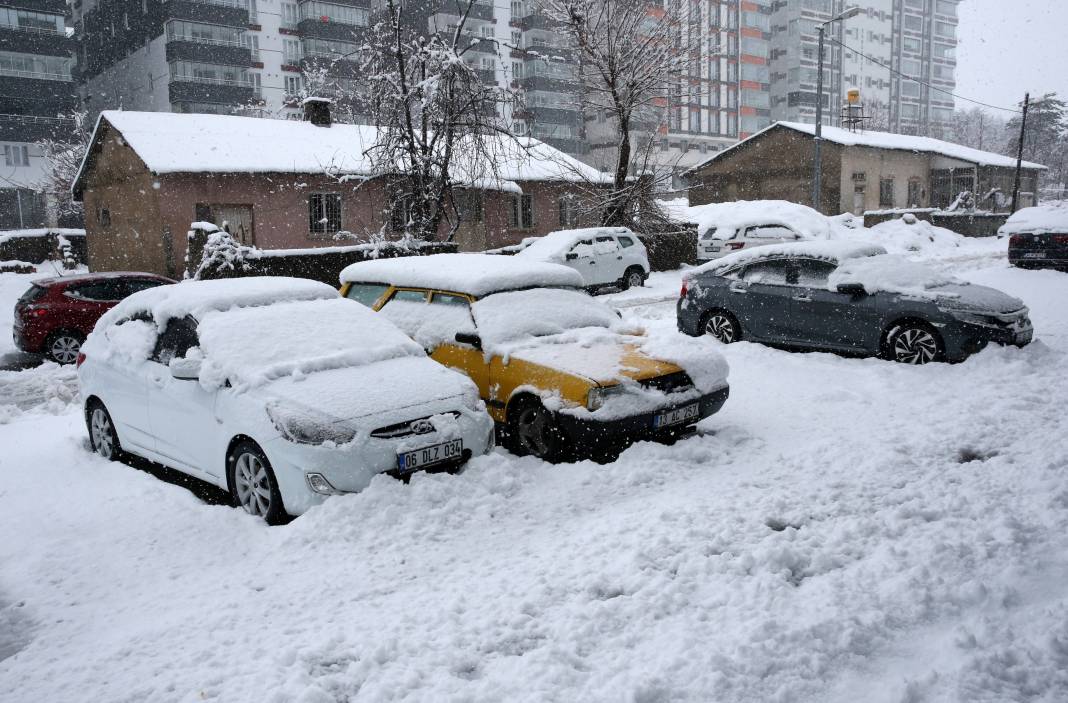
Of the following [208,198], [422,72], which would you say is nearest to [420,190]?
[422,72]

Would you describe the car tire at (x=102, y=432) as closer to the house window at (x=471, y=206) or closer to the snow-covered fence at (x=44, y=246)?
the house window at (x=471, y=206)

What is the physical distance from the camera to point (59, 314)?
12977mm

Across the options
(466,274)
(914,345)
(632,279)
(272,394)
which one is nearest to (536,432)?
(466,274)

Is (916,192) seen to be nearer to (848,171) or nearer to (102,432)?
(848,171)

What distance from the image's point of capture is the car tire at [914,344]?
916 cm

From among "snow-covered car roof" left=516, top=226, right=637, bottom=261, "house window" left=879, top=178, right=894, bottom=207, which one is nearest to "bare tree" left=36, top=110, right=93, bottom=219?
"snow-covered car roof" left=516, top=226, right=637, bottom=261

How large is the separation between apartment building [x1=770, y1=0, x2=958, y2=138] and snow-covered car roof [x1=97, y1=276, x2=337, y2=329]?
10221cm

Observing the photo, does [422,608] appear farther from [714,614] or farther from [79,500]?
[79,500]

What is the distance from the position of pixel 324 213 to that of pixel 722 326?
19099 millimetres

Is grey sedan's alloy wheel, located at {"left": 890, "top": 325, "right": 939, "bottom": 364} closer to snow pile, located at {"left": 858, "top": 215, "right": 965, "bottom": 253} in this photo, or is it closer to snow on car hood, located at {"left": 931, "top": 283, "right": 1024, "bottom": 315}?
snow on car hood, located at {"left": 931, "top": 283, "right": 1024, "bottom": 315}

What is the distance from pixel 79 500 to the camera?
19.3ft

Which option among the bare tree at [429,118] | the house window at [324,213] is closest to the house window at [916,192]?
the bare tree at [429,118]

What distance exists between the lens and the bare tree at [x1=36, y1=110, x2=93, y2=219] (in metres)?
41.7

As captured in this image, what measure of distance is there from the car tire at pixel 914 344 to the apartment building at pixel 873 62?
98.1 m
